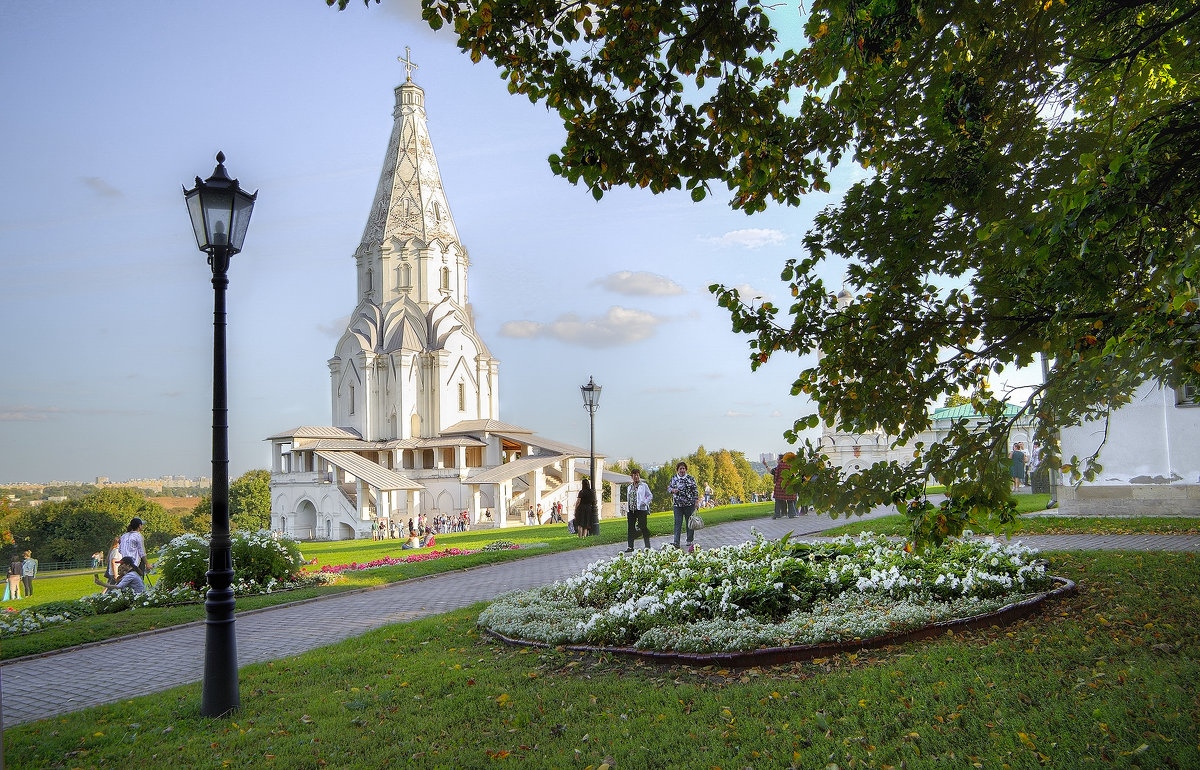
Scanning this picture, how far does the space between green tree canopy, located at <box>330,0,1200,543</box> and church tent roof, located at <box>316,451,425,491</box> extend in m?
42.3

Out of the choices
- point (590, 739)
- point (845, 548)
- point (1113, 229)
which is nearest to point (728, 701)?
point (590, 739)

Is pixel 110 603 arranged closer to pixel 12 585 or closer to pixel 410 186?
pixel 12 585

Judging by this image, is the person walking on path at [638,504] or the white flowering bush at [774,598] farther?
the person walking on path at [638,504]

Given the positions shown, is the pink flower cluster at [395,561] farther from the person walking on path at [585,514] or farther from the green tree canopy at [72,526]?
the green tree canopy at [72,526]

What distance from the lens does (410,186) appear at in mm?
58031

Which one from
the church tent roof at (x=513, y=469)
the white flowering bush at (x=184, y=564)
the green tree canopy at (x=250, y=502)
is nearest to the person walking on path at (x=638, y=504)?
the white flowering bush at (x=184, y=564)

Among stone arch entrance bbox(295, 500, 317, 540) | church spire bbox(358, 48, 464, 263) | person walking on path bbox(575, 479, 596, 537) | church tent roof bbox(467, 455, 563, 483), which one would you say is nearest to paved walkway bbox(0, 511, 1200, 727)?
person walking on path bbox(575, 479, 596, 537)

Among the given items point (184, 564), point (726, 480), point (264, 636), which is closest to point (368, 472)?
point (184, 564)

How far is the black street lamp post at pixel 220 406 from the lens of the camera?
6.28 m

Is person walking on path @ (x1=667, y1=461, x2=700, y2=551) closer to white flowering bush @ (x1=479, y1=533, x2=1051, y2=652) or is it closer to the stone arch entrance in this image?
white flowering bush @ (x1=479, y1=533, x2=1051, y2=652)

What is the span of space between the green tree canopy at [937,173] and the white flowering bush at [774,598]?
1939mm

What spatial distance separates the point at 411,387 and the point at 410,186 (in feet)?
51.6

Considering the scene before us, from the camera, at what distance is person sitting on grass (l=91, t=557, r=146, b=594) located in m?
13.3

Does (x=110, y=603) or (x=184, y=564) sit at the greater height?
(x=184, y=564)
